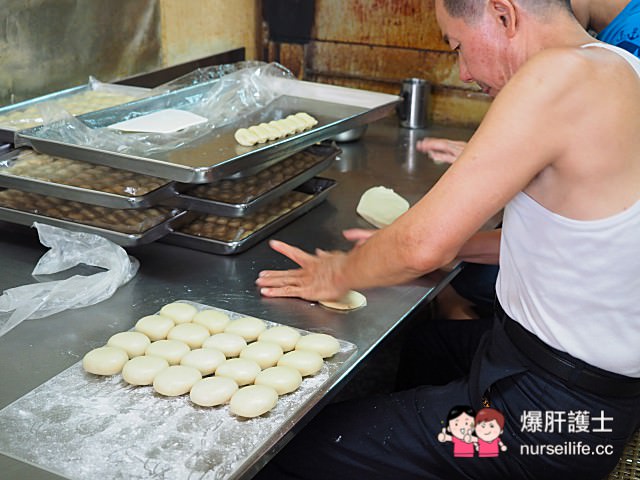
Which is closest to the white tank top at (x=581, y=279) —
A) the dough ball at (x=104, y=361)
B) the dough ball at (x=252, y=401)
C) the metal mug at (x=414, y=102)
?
the dough ball at (x=252, y=401)

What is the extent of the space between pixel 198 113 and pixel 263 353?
102 centimetres

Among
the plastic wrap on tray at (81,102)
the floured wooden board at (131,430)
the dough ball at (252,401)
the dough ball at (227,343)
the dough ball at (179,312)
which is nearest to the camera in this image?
the floured wooden board at (131,430)

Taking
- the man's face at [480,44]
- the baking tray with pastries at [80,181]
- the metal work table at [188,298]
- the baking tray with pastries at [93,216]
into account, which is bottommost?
the metal work table at [188,298]

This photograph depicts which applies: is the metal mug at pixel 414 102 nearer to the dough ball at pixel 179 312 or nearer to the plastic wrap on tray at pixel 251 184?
the plastic wrap on tray at pixel 251 184

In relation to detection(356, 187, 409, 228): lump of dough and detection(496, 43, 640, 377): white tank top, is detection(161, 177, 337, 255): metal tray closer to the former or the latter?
detection(356, 187, 409, 228): lump of dough

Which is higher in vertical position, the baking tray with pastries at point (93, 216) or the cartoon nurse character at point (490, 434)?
the baking tray with pastries at point (93, 216)

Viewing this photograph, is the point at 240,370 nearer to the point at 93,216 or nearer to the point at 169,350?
the point at 169,350

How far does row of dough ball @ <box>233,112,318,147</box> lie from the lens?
6.66 ft

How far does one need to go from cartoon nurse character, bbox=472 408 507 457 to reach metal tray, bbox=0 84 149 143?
1370 millimetres

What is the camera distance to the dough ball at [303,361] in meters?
1.46

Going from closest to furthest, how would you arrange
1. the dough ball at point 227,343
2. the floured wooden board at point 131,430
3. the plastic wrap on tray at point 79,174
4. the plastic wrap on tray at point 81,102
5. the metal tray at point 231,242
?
1. the floured wooden board at point 131,430
2. the dough ball at point 227,343
3. the plastic wrap on tray at point 79,174
4. the metal tray at point 231,242
5. the plastic wrap on tray at point 81,102

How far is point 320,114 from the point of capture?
2389 mm

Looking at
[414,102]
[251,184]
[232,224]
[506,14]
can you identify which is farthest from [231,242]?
[414,102]

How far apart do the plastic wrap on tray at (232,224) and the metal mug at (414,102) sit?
127 centimetres
